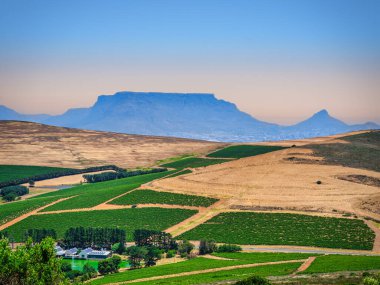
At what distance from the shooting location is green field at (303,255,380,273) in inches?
2491

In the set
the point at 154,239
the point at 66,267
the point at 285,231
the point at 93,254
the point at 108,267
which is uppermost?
the point at 285,231

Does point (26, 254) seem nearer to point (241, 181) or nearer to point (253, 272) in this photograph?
point (253, 272)

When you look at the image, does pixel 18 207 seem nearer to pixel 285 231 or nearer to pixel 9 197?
pixel 9 197

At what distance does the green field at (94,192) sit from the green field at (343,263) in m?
63.6

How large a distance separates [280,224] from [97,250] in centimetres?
3353

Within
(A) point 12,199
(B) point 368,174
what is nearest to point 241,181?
(B) point 368,174

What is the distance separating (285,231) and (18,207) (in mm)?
62527

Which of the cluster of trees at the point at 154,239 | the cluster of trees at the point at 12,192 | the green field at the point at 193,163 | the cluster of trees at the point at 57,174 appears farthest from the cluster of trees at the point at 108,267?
the green field at the point at 193,163

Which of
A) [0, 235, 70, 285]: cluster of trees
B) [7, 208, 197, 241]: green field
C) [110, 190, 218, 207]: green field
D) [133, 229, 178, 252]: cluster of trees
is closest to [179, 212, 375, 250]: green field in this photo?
[133, 229, 178, 252]: cluster of trees

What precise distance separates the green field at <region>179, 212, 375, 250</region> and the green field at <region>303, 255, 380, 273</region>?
36.1 feet

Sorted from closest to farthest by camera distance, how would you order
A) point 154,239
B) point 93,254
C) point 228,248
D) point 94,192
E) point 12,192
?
point 228,248 → point 93,254 → point 154,239 → point 94,192 → point 12,192

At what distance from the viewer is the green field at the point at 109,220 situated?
4008 inches

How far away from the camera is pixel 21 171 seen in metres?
176

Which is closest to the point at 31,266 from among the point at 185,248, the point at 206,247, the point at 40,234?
the point at 185,248
